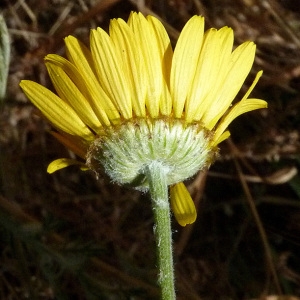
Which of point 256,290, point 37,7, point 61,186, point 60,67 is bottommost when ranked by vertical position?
point 256,290

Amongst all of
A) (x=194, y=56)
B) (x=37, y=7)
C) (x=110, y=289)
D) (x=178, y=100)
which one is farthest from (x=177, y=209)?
(x=37, y=7)

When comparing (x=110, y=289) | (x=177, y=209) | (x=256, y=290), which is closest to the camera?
(x=177, y=209)

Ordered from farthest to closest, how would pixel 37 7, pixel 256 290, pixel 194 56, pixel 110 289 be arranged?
1. pixel 37 7
2. pixel 256 290
3. pixel 110 289
4. pixel 194 56

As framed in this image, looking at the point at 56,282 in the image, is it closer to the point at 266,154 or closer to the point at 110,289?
the point at 110,289

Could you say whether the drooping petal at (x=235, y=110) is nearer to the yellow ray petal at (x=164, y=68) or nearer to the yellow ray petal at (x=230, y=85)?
the yellow ray petal at (x=230, y=85)

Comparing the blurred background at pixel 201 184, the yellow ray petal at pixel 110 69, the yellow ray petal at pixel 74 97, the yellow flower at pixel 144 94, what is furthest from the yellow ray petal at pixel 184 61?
the blurred background at pixel 201 184

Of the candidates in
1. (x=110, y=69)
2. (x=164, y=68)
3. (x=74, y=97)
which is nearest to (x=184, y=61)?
(x=164, y=68)
